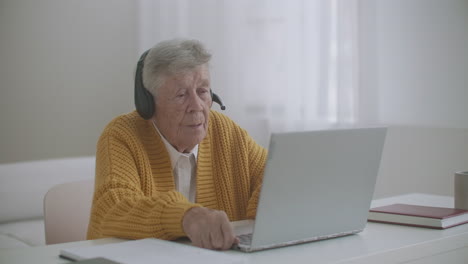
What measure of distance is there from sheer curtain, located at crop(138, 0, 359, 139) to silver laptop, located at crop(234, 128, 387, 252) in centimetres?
167

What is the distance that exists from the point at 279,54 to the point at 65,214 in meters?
1.71

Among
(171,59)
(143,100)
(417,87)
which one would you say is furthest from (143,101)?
(417,87)

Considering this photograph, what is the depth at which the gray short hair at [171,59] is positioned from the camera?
1.68 meters

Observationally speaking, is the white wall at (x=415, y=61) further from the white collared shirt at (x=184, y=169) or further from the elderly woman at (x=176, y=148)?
the white collared shirt at (x=184, y=169)

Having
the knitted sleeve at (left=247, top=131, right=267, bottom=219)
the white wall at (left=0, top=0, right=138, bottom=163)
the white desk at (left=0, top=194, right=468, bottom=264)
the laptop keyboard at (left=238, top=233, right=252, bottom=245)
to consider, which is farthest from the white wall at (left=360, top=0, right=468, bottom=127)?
the white wall at (left=0, top=0, right=138, bottom=163)

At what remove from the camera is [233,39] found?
3535 mm

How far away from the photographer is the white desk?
116cm

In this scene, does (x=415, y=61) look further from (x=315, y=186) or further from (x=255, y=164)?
(x=315, y=186)

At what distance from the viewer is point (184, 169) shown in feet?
5.85

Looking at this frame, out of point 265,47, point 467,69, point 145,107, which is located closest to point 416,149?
point 467,69

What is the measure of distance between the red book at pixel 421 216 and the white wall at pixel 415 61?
3.46ft

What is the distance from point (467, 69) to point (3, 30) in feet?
8.47

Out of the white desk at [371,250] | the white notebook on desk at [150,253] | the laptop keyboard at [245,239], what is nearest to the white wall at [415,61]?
the white desk at [371,250]

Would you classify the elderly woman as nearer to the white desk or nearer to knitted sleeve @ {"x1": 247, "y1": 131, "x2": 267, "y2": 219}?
knitted sleeve @ {"x1": 247, "y1": 131, "x2": 267, "y2": 219}
